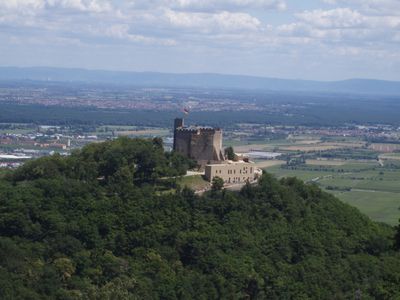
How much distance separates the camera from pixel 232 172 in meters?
65.6

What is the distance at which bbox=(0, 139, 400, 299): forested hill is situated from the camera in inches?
1916

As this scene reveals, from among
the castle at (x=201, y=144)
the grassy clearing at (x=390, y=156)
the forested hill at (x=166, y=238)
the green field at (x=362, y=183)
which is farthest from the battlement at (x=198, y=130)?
the grassy clearing at (x=390, y=156)

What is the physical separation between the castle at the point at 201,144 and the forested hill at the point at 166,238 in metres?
2.01

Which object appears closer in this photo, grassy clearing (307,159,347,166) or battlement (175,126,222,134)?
battlement (175,126,222,134)

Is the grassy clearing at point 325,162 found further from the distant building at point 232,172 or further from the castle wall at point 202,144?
the castle wall at point 202,144

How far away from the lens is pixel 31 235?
2080 inches

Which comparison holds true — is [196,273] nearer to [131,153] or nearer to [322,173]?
[131,153]

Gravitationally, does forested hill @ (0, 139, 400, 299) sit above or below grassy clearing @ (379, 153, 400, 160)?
above

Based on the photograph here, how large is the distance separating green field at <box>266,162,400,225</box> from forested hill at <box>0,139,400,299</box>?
31317mm

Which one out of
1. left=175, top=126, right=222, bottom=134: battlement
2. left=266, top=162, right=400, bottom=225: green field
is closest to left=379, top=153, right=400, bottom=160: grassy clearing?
left=266, top=162, right=400, bottom=225: green field

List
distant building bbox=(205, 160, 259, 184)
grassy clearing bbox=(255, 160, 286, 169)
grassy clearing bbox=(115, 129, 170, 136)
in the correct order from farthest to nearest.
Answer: grassy clearing bbox=(115, 129, 170, 136) < grassy clearing bbox=(255, 160, 286, 169) < distant building bbox=(205, 160, 259, 184)

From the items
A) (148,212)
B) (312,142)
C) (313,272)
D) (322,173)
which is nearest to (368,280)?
(313,272)

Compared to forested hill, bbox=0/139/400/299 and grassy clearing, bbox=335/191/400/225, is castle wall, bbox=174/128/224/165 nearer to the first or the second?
forested hill, bbox=0/139/400/299

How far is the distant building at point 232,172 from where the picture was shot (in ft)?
212
